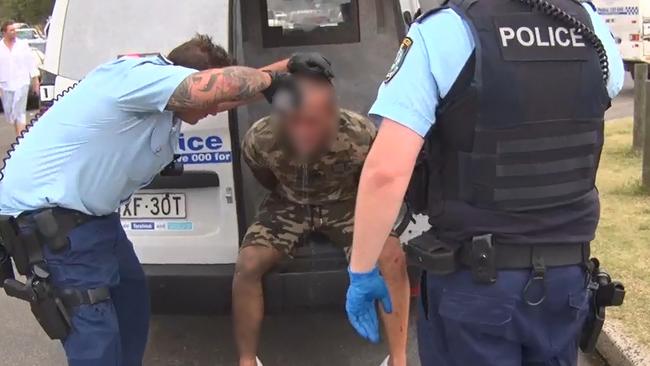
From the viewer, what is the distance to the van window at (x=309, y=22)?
566cm

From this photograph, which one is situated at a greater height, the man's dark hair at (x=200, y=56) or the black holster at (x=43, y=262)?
the man's dark hair at (x=200, y=56)

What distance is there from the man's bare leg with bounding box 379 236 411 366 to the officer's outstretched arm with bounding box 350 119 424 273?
1.52m

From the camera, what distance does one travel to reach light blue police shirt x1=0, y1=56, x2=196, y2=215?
2.63m

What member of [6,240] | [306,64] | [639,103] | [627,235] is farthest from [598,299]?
[639,103]

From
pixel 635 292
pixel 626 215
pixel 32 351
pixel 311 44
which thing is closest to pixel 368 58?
pixel 311 44

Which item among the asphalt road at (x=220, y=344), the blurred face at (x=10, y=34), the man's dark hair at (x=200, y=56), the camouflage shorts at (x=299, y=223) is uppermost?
the man's dark hair at (x=200, y=56)

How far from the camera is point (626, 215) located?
547 centimetres

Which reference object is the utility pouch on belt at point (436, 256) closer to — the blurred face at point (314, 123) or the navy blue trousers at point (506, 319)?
the navy blue trousers at point (506, 319)

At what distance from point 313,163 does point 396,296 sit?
0.72 metres

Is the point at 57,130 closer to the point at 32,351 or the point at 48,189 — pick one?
the point at 48,189

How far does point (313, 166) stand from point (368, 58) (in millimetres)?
2135

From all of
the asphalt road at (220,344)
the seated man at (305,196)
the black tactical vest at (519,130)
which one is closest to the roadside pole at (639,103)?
the asphalt road at (220,344)

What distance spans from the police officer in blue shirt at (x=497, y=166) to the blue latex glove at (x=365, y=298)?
0.01 metres

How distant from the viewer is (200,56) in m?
2.85
